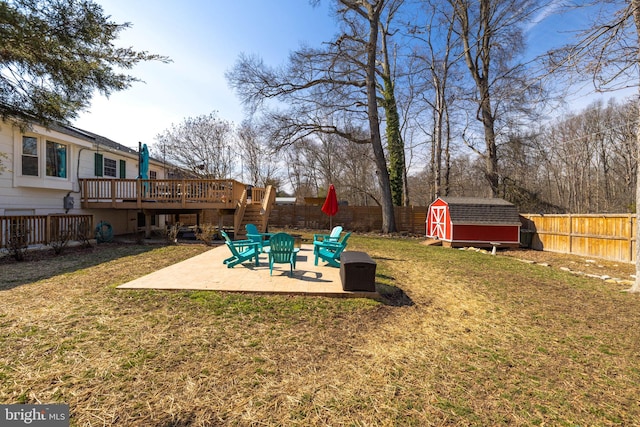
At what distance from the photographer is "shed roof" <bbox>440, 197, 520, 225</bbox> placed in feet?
45.3

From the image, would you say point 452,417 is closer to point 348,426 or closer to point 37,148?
point 348,426

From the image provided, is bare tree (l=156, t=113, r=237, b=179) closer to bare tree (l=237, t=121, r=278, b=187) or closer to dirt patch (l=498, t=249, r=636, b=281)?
bare tree (l=237, t=121, r=278, b=187)

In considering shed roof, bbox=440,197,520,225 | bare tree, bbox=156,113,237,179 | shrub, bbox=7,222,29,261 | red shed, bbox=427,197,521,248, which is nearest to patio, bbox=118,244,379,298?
shrub, bbox=7,222,29,261

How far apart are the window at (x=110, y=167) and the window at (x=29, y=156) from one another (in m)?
3.55

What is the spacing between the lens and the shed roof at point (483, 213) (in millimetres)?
13812

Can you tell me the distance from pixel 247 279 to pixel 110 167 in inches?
494

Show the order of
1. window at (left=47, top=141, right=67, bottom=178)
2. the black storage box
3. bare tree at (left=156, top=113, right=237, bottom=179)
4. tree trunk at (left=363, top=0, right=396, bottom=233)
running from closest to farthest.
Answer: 1. the black storage box
2. window at (left=47, top=141, right=67, bottom=178)
3. tree trunk at (left=363, top=0, right=396, bottom=233)
4. bare tree at (left=156, top=113, right=237, bottom=179)

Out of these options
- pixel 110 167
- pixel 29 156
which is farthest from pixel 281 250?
pixel 110 167

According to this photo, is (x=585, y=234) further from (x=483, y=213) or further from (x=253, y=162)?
(x=253, y=162)

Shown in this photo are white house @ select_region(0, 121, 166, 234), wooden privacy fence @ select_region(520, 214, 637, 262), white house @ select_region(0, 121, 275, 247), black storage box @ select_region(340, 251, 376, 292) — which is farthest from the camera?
wooden privacy fence @ select_region(520, 214, 637, 262)

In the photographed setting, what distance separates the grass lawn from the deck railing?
6521mm

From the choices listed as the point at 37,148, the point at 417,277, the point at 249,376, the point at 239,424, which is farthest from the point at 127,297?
the point at 37,148

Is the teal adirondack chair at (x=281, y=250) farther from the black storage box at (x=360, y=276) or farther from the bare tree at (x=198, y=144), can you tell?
the bare tree at (x=198, y=144)

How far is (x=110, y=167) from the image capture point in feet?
45.6
